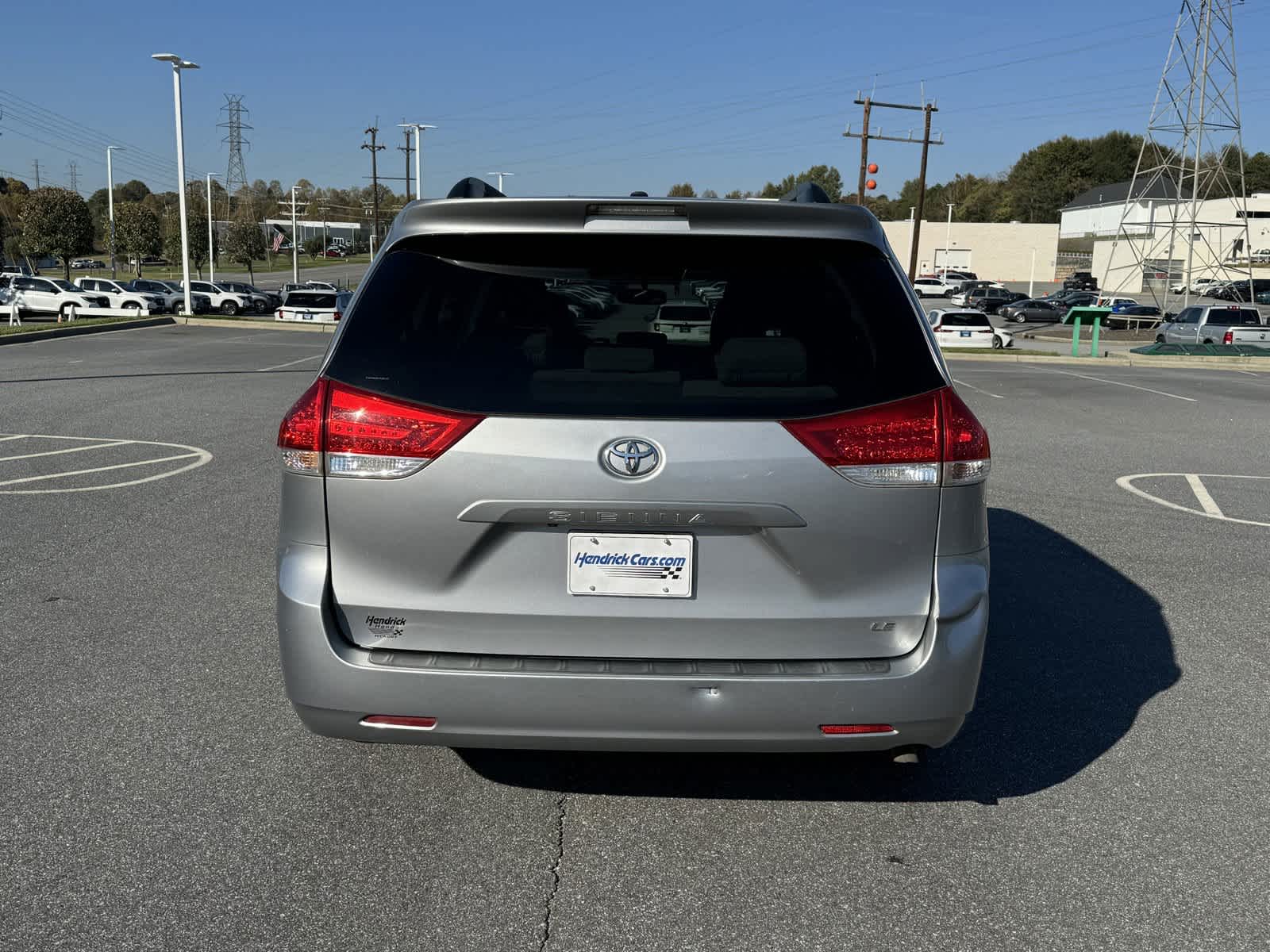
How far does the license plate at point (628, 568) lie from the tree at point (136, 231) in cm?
9078

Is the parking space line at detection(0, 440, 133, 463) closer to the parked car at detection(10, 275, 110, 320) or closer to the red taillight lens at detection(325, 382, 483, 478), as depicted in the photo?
the red taillight lens at detection(325, 382, 483, 478)

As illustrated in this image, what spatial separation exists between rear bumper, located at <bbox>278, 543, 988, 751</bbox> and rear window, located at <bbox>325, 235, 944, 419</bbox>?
1.89ft

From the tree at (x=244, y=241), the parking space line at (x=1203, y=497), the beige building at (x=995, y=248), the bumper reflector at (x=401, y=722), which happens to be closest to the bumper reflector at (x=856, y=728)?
the bumper reflector at (x=401, y=722)

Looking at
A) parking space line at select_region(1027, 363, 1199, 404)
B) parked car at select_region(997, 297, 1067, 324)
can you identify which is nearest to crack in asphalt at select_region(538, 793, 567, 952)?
parking space line at select_region(1027, 363, 1199, 404)

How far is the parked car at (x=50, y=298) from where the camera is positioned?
43.3 metres

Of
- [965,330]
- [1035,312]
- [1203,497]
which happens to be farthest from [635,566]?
[1035,312]

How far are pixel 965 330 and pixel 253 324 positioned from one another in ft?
76.9

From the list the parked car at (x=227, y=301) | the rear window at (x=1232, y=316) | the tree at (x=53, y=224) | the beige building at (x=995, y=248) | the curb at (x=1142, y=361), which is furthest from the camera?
the beige building at (x=995, y=248)

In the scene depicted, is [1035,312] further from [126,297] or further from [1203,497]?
[1203,497]

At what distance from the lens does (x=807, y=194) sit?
3.62 meters

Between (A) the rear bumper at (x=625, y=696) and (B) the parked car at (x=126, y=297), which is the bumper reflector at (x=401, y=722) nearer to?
(A) the rear bumper at (x=625, y=696)

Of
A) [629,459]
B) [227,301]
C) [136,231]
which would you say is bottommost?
[227,301]

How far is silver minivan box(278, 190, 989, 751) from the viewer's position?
3.03 m

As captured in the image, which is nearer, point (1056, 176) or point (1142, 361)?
point (1142, 361)
